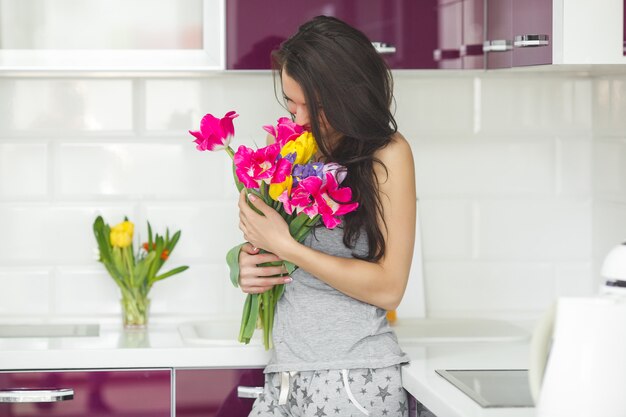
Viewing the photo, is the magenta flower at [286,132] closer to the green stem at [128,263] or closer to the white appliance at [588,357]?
the white appliance at [588,357]

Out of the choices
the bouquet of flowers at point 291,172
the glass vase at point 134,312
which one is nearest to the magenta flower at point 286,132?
the bouquet of flowers at point 291,172

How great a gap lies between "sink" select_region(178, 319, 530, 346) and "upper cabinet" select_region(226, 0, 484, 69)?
67cm

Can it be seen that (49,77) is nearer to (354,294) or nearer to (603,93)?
(354,294)

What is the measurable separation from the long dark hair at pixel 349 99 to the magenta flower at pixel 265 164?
0.62 ft

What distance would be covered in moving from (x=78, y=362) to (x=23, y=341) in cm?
21

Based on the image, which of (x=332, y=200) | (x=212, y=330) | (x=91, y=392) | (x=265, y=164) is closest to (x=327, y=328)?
(x=332, y=200)

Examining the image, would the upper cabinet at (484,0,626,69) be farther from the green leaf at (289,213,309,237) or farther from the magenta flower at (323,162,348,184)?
the green leaf at (289,213,309,237)

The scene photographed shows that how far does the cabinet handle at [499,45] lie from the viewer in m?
2.40

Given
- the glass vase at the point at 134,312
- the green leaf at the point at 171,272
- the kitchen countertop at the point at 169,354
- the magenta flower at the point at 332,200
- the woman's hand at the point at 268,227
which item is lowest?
the kitchen countertop at the point at 169,354

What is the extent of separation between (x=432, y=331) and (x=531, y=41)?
87cm

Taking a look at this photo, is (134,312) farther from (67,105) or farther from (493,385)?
(493,385)

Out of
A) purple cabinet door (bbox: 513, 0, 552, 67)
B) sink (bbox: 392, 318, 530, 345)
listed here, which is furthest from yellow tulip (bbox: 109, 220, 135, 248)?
purple cabinet door (bbox: 513, 0, 552, 67)

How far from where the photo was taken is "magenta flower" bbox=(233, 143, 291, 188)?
72.7 inches

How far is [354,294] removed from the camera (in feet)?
6.76
